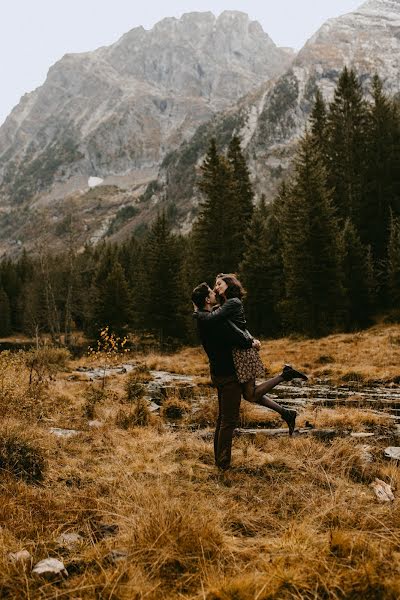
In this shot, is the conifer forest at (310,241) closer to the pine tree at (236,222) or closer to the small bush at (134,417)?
the pine tree at (236,222)

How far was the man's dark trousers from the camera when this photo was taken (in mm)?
5387

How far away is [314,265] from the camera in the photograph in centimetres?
3055

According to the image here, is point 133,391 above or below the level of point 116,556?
below

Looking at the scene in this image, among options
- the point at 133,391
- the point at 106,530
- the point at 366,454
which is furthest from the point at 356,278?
the point at 106,530

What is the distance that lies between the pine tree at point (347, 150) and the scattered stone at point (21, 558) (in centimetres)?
3806

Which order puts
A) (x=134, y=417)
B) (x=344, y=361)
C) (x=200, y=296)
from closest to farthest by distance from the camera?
(x=200, y=296) < (x=134, y=417) < (x=344, y=361)

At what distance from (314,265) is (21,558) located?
29301mm

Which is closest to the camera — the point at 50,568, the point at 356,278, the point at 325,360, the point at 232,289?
the point at 50,568

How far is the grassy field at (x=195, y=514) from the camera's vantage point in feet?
8.51

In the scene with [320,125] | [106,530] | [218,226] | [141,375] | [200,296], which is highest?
[320,125]

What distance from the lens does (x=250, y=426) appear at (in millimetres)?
7910

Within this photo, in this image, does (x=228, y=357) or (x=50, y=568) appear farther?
(x=228, y=357)

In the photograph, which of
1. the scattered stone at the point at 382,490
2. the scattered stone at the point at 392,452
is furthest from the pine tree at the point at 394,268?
the scattered stone at the point at 382,490

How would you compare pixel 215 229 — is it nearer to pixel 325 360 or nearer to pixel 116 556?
pixel 325 360
